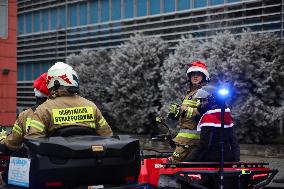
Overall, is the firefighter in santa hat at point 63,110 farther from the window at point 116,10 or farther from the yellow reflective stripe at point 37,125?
the window at point 116,10

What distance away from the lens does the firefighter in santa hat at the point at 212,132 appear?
20.7ft

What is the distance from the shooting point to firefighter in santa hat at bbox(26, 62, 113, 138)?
5344 mm

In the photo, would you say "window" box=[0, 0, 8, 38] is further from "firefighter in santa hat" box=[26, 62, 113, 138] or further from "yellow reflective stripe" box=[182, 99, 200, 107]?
"firefighter in santa hat" box=[26, 62, 113, 138]

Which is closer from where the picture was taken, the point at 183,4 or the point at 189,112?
the point at 189,112

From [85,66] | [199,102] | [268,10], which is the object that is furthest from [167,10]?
[199,102]

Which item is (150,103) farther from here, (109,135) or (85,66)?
(109,135)

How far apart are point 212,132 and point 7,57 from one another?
1507 cm

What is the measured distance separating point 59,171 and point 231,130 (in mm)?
2333

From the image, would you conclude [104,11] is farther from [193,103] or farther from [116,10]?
[193,103]

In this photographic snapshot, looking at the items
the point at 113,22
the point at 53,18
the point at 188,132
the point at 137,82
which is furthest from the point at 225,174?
the point at 53,18

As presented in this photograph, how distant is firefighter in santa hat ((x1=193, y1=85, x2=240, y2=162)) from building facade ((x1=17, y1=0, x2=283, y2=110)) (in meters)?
16.8

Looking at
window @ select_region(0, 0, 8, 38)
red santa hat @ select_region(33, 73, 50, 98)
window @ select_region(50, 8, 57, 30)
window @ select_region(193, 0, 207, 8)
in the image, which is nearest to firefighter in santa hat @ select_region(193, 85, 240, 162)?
red santa hat @ select_region(33, 73, 50, 98)

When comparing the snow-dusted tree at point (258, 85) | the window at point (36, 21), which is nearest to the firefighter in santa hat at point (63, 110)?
the snow-dusted tree at point (258, 85)

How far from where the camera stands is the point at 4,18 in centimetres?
1998
